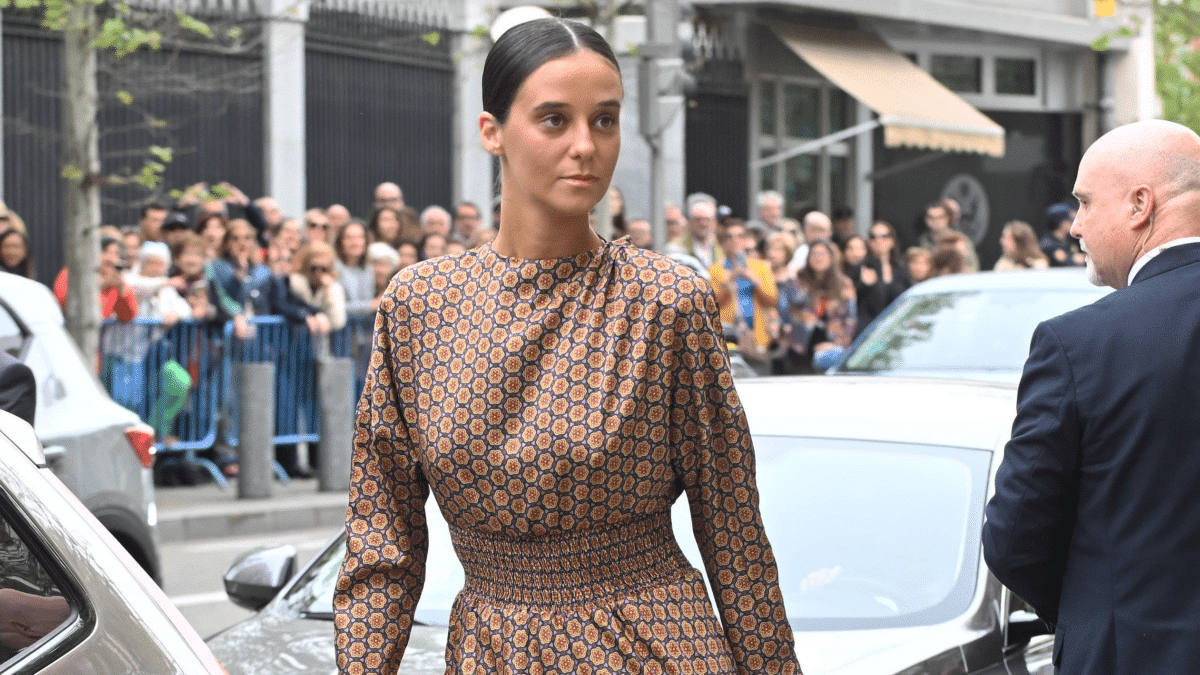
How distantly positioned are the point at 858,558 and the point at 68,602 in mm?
2194

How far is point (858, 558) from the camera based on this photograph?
13.8 ft

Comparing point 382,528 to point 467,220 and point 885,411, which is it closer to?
point 885,411

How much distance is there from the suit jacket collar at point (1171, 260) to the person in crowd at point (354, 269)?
10476 millimetres

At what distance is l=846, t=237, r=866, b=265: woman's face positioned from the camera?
15633mm

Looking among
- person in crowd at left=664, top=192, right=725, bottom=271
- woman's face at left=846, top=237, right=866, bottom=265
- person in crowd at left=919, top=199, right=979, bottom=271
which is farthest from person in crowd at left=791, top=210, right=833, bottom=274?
person in crowd at left=919, top=199, right=979, bottom=271

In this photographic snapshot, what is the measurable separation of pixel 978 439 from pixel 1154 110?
94.4 feet

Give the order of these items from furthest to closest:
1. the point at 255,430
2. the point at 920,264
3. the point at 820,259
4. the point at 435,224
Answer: the point at 920,264
the point at 820,259
the point at 435,224
the point at 255,430

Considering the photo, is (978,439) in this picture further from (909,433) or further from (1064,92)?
(1064,92)

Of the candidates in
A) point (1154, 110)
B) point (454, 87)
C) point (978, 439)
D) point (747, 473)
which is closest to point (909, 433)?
point (978, 439)

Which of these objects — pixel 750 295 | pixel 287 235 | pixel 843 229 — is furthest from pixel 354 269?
pixel 843 229

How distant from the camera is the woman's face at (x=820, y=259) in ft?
48.1

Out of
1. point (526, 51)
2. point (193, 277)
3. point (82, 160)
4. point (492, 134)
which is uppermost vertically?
point (82, 160)

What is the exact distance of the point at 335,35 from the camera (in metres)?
20.5

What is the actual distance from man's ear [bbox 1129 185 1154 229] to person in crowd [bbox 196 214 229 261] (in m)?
10.4
